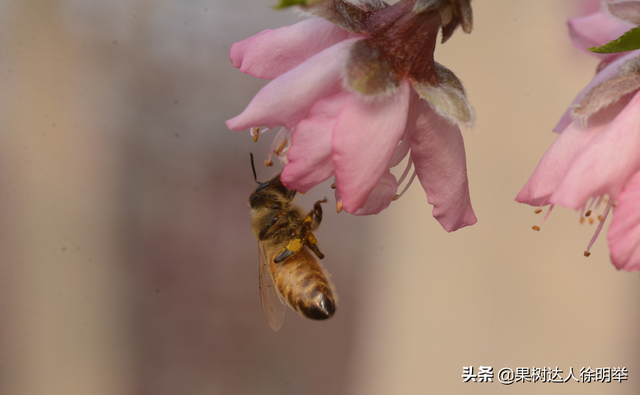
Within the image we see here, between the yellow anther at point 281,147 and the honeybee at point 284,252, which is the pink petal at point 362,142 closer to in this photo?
the yellow anther at point 281,147

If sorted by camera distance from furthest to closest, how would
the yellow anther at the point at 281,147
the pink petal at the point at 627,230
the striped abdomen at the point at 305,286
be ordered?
1. the striped abdomen at the point at 305,286
2. the yellow anther at the point at 281,147
3. the pink petal at the point at 627,230

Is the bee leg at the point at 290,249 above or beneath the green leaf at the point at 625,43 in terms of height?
beneath

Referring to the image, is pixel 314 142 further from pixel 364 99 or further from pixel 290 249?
pixel 290 249

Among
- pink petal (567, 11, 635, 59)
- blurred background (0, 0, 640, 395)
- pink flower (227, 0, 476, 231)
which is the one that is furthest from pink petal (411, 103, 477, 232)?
blurred background (0, 0, 640, 395)

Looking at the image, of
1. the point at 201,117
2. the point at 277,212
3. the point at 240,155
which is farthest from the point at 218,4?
the point at 277,212

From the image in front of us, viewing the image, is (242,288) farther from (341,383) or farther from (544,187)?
(544,187)

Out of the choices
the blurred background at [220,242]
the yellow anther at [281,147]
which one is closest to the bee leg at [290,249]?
the yellow anther at [281,147]
